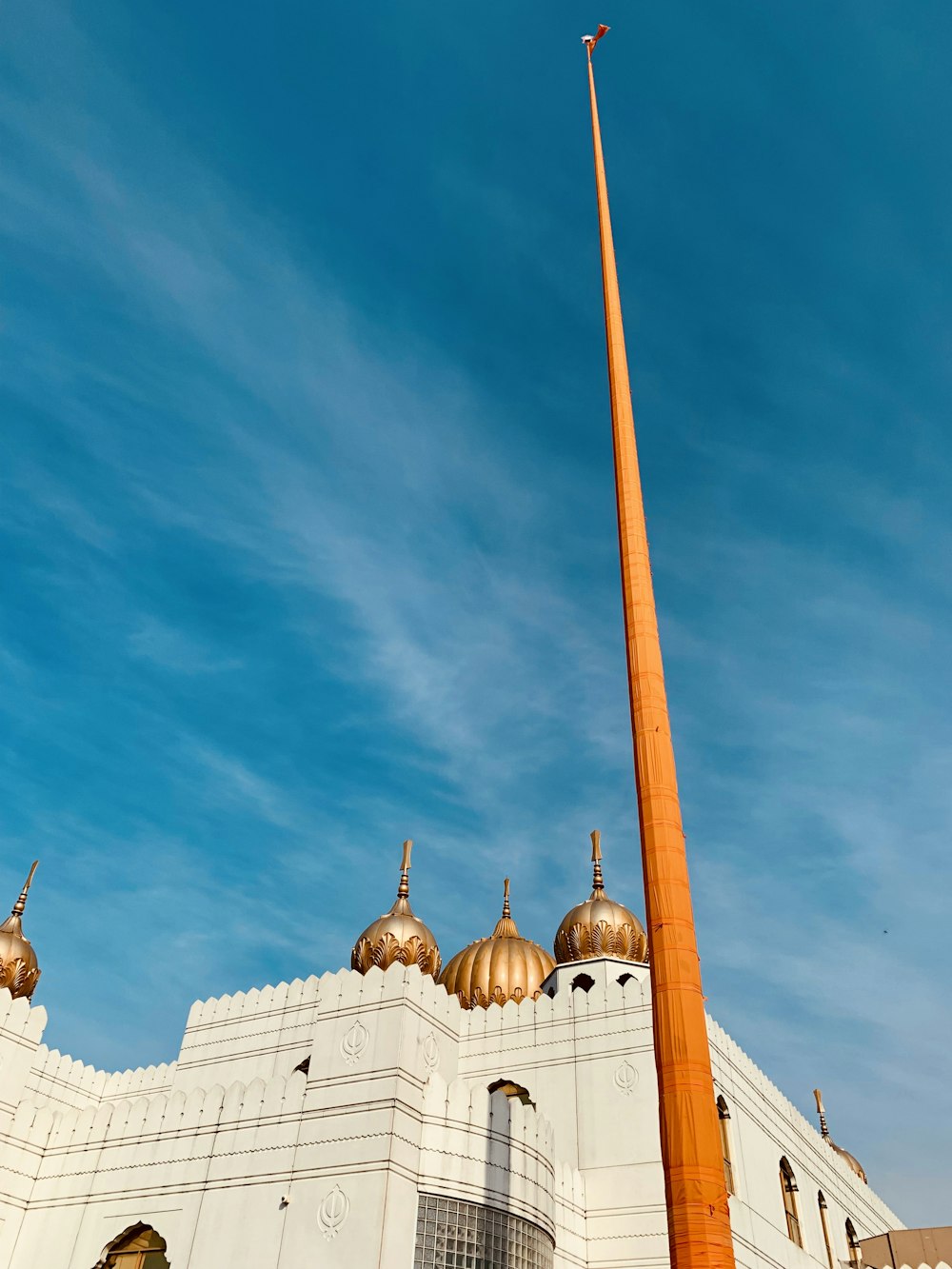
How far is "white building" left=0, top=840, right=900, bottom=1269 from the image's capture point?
638 inches

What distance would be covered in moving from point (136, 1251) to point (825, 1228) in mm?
22222

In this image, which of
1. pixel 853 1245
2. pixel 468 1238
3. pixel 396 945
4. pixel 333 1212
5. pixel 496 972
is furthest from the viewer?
pixel 853 1245

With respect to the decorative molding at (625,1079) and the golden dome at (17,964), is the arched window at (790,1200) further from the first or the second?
the golden dome at (17,964)

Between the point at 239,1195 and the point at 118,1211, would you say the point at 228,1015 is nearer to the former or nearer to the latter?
the point at 118,1211

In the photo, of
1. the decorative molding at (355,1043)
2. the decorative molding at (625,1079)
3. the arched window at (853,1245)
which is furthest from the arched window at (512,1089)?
the arched window at (853,1245)

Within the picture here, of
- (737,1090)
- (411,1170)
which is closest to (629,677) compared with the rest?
(411,1170)

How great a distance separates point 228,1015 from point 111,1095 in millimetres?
3858

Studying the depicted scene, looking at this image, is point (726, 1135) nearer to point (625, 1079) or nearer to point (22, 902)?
point (625, 1079)

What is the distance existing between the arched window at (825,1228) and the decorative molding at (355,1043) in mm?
20833

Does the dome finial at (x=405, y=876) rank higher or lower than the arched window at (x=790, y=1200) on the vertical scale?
higher

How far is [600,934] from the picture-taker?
94.6ft

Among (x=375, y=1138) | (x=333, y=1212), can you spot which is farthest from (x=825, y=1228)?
(x=333, y=1212)

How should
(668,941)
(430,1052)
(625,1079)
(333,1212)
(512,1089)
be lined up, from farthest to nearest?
(512,1089)
(625,1079)
(430,1052)
(333,1212)
(668,941)

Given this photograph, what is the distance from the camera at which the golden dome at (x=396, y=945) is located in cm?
2781
